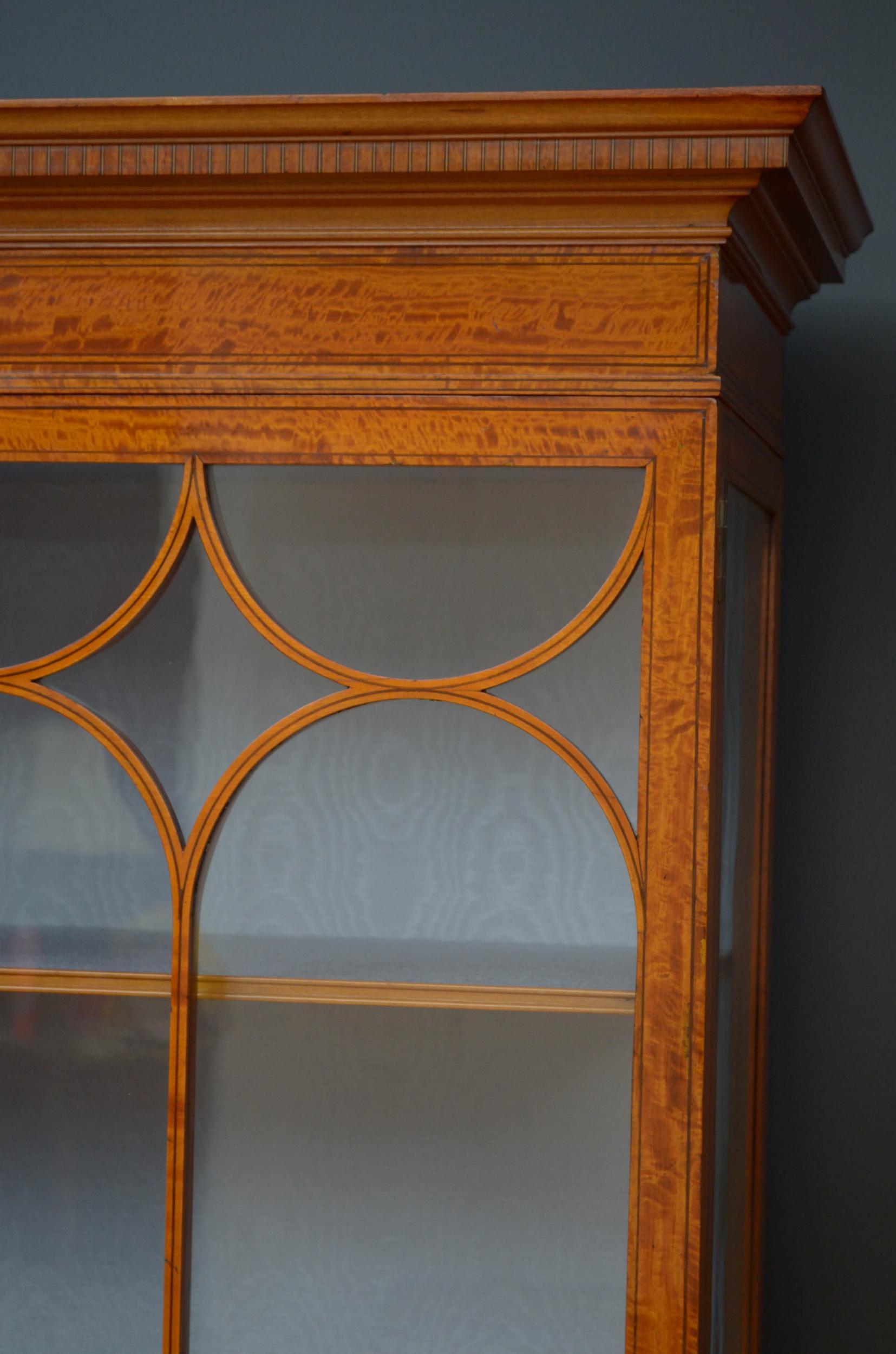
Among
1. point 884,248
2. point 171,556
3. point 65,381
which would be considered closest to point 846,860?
point 884,248

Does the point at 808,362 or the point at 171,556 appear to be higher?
the point at 808,362

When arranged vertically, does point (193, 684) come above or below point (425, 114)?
below

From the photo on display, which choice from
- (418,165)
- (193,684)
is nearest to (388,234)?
(418,165)

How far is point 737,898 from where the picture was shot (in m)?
0.97

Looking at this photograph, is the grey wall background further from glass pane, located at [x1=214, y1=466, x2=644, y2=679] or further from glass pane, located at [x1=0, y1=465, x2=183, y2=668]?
glass pane, located at [x1=0, y1=465, x2=183, y2=668]

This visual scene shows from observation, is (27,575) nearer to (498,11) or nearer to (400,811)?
(400,811)

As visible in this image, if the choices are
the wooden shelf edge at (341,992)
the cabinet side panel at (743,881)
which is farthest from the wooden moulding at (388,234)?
the wooden shelf edge at (341,992)

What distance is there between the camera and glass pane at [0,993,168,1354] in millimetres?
881

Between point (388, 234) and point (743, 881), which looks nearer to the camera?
point (388, 234)

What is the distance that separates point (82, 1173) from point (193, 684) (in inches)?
12.9

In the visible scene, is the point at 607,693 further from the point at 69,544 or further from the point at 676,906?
the point at 69,544

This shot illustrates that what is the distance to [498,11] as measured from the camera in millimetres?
1304

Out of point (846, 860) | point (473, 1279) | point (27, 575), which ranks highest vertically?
point (27, 575)

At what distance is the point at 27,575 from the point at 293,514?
0.19 meters
